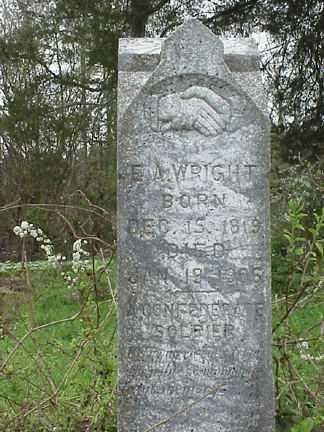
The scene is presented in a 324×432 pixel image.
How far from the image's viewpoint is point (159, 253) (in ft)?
7.78

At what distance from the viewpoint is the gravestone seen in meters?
2.36

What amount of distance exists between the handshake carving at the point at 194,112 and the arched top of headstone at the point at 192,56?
103 mm

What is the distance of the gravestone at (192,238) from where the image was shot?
236 cm

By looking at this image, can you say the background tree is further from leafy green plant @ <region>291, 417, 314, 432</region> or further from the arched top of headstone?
leafy green plant @ <region>291, 417, 314, 432</region>

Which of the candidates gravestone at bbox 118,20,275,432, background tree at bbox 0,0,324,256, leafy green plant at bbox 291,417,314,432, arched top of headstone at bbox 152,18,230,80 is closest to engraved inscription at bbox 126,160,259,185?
gravestone at bbox 118,20,275,432

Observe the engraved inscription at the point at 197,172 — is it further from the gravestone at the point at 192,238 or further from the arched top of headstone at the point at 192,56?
the arched top of headstone at the point at 192,56

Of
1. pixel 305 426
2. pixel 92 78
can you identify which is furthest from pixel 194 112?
pixel 92 78

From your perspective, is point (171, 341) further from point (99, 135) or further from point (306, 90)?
point (99, 135)

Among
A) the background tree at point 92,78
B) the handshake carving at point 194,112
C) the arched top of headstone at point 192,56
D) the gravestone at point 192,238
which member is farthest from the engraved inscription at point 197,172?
the background tree at point 92,78

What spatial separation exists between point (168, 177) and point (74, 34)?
7.40 m

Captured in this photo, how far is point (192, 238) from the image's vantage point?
2.38m

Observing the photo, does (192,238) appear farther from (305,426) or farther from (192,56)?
(305,426)

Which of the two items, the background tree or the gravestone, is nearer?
the gravestone

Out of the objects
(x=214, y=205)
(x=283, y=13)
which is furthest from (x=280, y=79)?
(x=214, y=205)
